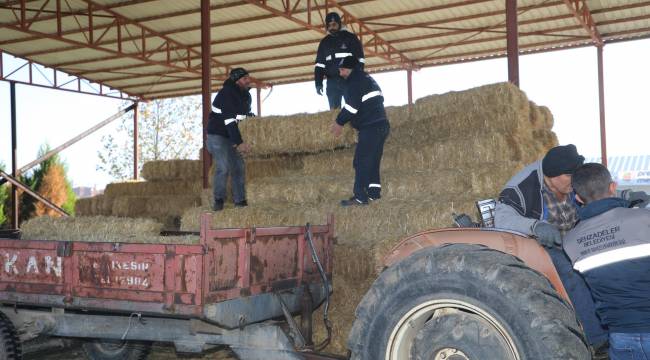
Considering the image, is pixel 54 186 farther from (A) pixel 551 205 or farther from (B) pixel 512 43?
(A) pixel 551 205

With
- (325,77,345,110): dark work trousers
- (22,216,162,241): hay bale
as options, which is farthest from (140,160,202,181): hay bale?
(22,216,162,241): hay bale

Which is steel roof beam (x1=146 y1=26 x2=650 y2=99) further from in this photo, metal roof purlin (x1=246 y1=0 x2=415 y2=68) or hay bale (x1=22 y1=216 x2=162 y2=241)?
hay bale (x1=22 y1=216 x2=162 y2=241)

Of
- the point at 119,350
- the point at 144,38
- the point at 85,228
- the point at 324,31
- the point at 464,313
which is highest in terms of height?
the point at 144,38

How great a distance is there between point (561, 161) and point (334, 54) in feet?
17.8

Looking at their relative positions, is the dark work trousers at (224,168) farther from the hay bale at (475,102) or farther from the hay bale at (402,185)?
the hay bale at (475,102)

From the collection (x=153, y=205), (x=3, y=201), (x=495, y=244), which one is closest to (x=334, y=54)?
(x=495, y=244)

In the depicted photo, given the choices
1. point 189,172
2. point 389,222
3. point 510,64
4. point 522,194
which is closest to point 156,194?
point 189,172

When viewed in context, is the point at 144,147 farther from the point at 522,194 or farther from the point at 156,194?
the point at 522,194

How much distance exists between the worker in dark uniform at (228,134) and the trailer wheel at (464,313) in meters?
5.82

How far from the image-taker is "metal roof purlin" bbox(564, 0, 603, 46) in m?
16.4

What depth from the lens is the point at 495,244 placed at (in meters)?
3.58

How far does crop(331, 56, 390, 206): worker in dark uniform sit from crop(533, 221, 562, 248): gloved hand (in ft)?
13.7

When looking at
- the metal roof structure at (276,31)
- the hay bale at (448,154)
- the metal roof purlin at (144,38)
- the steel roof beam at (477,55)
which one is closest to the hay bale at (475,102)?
the hay bale at (448,154)

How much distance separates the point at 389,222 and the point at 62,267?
11.7ft
